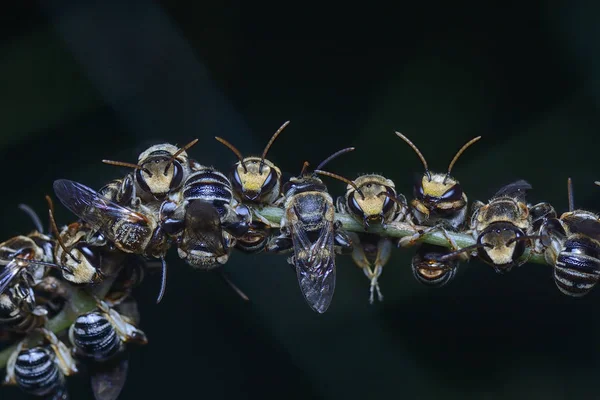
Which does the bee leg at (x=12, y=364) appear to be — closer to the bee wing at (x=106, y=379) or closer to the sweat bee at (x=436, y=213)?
the bee wing at (x=106, y=379)

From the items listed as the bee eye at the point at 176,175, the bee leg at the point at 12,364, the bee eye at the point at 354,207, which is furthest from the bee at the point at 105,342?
the bee eye at the point at 354,207

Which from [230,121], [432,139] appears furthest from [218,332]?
[432,139]

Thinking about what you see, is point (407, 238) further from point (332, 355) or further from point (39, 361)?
point (332, 355)

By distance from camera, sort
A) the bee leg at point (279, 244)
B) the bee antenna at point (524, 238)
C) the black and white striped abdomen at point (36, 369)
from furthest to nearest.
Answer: the black and white striped abdomen at point (36, 369) → the bee leg at point (279, 244) → the bee antenna at point (524, 238)

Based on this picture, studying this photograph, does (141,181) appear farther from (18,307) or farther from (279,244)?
(18,307)

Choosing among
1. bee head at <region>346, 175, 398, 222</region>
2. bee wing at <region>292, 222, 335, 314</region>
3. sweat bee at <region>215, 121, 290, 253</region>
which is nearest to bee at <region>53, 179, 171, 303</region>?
sweat bee at <region>215, 121, 290, 253</region>

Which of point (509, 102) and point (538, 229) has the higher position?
point (538, 229)
